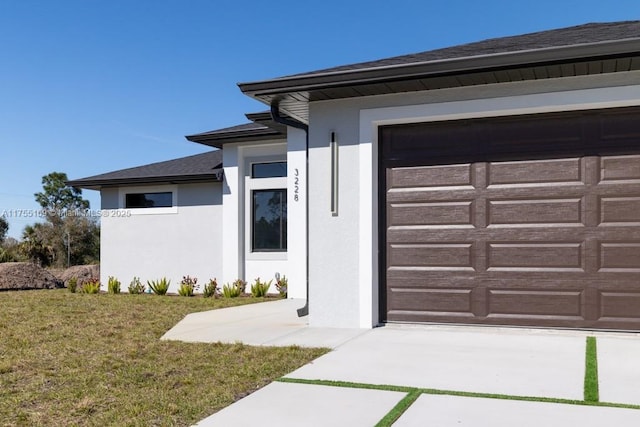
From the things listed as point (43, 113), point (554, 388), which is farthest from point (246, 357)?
point (43, 113)

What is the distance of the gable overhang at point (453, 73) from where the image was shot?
5477 mm

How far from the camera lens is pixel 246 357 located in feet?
17.8

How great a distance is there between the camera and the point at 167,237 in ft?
51.4

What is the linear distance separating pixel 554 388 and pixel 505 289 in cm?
254

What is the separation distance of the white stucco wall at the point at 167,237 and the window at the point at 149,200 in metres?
0.15

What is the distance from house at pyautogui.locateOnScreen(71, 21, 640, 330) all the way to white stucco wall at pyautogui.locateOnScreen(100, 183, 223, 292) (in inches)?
306

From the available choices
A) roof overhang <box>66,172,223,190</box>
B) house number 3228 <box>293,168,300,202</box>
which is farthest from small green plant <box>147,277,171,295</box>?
house number 3228 <box>293,168,300,202</box>

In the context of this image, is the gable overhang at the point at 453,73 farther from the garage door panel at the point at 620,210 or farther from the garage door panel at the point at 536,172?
the garage door panel at the point at 620,210

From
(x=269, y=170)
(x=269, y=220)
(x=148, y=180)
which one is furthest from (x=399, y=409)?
(x=148, y=180)

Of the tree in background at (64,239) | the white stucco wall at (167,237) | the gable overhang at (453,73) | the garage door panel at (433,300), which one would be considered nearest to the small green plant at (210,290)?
the white stucco wall at (167,237)

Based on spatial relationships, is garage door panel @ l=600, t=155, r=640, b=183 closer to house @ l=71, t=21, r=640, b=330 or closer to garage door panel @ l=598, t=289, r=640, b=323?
house @ l=71, t=21, r=640, b=330

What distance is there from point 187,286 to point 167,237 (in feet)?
7.09

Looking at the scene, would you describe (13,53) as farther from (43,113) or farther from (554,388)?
(554,388)

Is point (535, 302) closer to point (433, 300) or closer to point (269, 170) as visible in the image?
point (433, 300)
